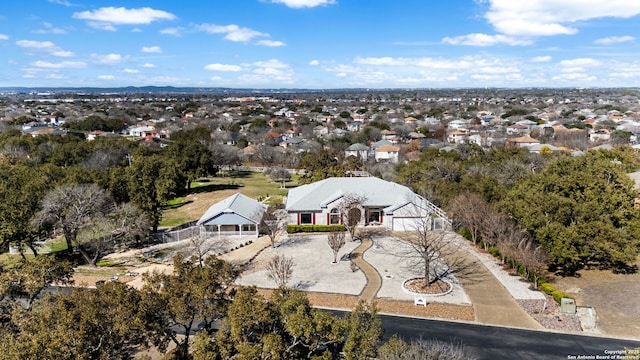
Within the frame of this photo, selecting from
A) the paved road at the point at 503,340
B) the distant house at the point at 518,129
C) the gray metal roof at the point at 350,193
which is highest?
the distant house at the point at 518,129

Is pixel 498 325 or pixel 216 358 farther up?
pixel 216 358

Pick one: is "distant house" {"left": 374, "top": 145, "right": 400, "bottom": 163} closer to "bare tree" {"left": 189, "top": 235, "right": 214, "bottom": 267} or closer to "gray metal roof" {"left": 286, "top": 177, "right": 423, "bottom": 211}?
"gray metal roof" {"left": 286, "top": 177, "right": 423, "bottom": 211}

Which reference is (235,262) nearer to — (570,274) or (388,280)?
(388,280)

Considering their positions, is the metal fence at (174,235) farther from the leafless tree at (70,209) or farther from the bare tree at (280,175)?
the bare tree at (280,175)

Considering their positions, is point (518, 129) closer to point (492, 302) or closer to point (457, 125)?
point (457, 125)

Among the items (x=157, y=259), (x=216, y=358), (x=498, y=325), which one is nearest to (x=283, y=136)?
(x=157, y=259)

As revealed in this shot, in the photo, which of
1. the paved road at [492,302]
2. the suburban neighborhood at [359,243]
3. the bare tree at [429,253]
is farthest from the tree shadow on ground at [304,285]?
the paved road at [492,302]
